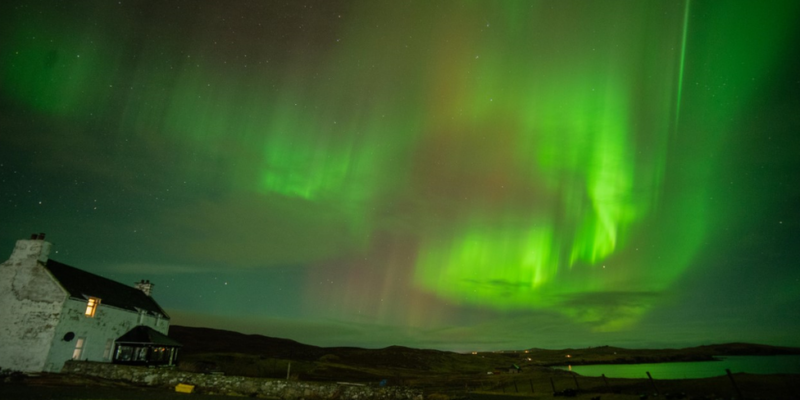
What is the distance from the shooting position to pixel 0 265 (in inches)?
1394

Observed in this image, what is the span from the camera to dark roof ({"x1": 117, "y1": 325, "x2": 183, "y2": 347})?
134ft

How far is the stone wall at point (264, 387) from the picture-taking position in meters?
30.2

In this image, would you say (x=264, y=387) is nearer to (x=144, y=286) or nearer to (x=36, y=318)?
(x=36, y=318)

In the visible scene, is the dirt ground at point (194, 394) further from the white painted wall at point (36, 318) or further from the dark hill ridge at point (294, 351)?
the dark hill ridge at point (294, 351)

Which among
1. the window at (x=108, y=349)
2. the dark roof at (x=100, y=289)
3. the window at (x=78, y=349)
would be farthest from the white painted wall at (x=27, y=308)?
the window at (x=108, y=349)

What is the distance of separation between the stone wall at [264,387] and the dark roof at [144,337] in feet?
30.4

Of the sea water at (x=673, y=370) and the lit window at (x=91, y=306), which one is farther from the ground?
the lit window at (x=91, y=306)

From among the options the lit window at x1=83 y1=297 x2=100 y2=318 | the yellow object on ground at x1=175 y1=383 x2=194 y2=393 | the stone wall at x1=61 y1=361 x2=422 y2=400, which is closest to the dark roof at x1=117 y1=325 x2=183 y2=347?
the lit window at x1=83 y1=297 x2=100 y2=318

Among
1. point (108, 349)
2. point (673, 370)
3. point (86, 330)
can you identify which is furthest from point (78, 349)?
point (673, 370)

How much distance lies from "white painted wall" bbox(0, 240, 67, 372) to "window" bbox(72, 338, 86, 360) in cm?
273

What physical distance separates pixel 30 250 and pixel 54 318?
7.35 metres

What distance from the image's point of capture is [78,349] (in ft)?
117

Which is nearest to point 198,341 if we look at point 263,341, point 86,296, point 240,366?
point 263,341

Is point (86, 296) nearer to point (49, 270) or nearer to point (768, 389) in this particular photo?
point (49, 270)
